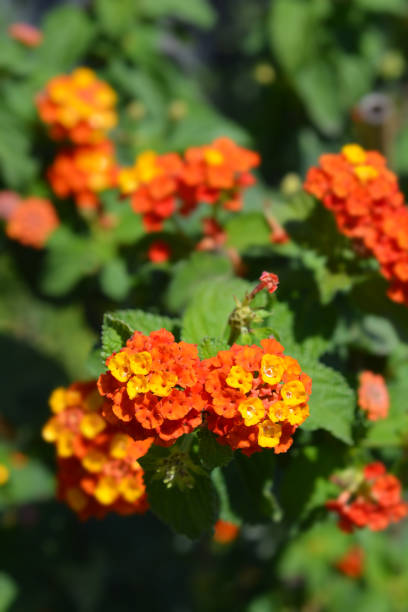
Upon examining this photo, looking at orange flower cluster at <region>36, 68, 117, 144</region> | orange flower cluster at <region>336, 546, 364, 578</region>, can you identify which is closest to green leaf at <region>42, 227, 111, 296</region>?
orange flower cluster at <region>36, 68, 117, 144</region>

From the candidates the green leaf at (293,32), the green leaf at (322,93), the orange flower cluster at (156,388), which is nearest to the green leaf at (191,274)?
the orange flower cluster at (156,388)

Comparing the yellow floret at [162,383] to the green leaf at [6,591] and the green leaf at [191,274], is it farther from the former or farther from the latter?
the green leaf at [6,591]

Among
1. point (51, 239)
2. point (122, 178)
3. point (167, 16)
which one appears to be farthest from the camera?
point (167, 16)

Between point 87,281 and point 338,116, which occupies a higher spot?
point 338,116

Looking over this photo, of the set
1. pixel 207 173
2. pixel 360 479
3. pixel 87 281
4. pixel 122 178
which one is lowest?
pixel 87 281

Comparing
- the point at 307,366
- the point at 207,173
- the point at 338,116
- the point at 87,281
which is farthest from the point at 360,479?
the point at 338,116

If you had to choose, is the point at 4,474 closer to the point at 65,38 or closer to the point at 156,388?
the point at 156,388

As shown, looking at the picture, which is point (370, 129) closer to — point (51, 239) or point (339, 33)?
point (339, 33)
